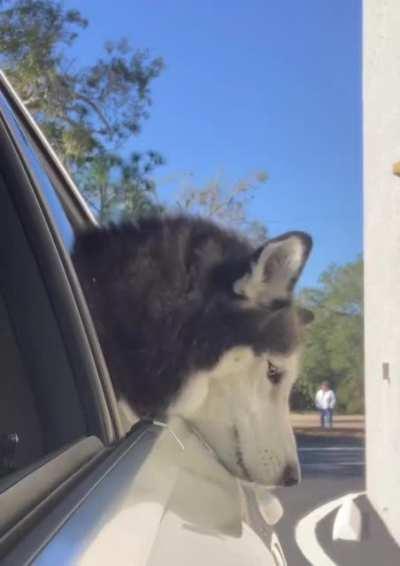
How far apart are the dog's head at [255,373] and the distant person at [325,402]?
37 centimetres

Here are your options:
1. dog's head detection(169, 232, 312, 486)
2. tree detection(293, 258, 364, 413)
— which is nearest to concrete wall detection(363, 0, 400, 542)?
tree detection(293, 258, 364, 413)

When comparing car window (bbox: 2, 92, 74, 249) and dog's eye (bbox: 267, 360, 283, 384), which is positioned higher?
car window (bbox: 2, 92, 74, 249)

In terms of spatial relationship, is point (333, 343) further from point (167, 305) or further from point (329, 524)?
point (329, 524)

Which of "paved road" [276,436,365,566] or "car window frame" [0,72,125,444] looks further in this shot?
"paved road" [276,436,365,566]

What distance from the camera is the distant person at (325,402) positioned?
10.7ft

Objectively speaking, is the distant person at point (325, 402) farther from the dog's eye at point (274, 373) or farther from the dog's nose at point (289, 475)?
the dog's nose at point (289, 475)

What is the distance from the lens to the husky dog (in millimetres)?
2625

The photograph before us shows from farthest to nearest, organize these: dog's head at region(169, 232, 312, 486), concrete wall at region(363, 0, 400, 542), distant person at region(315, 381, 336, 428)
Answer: concrete wall at region(363, 0, 400, 542)
distant person at region(315, 381, 336, 428)
dog's head at region(169, 232, 312, 486)

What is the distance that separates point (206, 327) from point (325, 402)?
0.84 metres

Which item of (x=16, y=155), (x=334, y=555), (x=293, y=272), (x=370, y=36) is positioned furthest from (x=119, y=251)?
(x=370, y=36)

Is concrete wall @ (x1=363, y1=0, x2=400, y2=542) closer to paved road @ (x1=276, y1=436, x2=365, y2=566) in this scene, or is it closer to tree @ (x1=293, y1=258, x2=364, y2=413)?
paved road @ (x1=276, y1=436, x2=365, y2=566)

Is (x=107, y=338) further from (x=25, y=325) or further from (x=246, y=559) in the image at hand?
(x=246, y=559)

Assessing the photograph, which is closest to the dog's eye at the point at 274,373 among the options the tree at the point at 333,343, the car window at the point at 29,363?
the tree at the point at 333,343

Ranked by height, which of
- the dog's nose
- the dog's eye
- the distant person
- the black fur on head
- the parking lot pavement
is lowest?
the parking lot pavement
